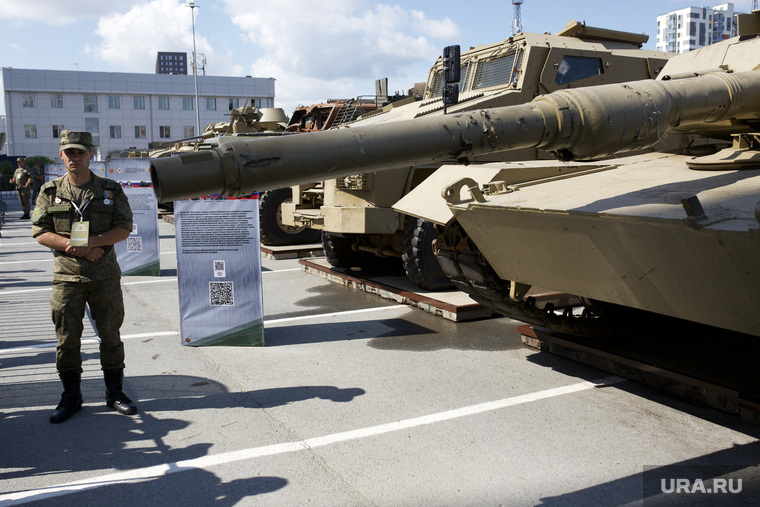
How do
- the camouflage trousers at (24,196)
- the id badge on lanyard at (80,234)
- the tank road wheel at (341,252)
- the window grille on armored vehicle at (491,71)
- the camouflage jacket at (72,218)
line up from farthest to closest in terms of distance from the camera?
the camouflage trousers at (24,196), the tank road wheel at (341,252), the window grille on armored vehicle at (491,71), the camouflage jacket at (72,218), the id badge on lanyard at (80,234)

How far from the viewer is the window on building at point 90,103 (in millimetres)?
54375

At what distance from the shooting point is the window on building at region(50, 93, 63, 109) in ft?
176

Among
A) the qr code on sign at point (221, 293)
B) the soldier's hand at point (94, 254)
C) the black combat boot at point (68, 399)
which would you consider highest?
the soldier's hand at point (94, 254)

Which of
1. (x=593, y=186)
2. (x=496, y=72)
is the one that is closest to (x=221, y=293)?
(x=593, y=186)

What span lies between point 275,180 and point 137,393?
323 centimetres

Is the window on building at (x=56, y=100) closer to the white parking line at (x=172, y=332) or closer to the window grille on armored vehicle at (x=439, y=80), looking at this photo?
the window grille on armored vehicle at (x=439, y=80)

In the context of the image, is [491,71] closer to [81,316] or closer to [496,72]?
[496,72]

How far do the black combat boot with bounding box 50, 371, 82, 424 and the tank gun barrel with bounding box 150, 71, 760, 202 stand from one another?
287 centimetres

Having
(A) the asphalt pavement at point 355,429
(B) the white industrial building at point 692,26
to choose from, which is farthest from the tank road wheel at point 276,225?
A: (B) the white industrial building at point 692,26

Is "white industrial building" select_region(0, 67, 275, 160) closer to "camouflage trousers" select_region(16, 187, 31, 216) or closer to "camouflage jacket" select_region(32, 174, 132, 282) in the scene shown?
"camouflage trousers" select_region(16, 187, 31, 216)

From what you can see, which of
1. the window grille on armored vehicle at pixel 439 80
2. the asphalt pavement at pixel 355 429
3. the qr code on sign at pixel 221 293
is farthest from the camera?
the window grille on armored vehicle at pixel 439 80

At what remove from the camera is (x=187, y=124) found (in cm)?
5719

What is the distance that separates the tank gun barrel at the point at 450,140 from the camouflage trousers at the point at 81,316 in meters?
2.58

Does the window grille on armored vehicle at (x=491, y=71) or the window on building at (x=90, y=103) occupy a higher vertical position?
the window on building at (x=90, y=103)
